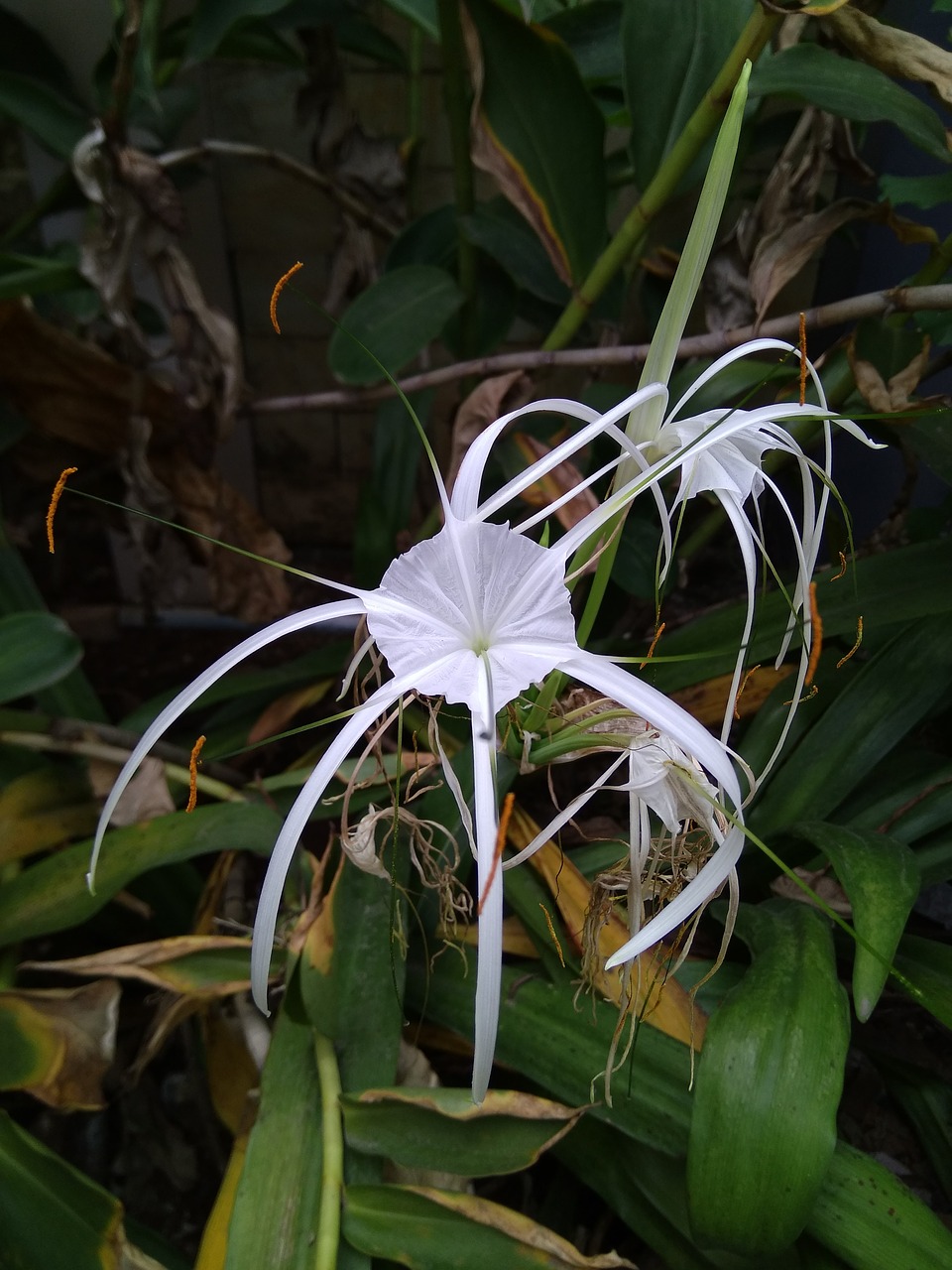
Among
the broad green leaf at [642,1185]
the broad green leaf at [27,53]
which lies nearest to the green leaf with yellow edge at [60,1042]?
the broad green leaf at [642,1185]

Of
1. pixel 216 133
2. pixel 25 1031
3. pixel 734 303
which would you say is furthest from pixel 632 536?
pixel 216 133

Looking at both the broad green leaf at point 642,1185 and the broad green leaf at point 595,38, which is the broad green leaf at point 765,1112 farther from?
the broad green leaf at point 595,38

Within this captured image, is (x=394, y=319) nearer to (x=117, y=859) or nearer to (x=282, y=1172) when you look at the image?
(x=117, y=859)

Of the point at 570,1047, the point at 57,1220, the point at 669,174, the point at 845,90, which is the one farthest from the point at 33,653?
the point at 845,90

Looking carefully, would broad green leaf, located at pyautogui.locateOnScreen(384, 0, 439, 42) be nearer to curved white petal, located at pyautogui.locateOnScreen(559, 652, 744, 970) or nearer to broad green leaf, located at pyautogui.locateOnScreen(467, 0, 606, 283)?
broad green leaf, located at pyautogui.locateOnScreen(467, 0, 606, 283)

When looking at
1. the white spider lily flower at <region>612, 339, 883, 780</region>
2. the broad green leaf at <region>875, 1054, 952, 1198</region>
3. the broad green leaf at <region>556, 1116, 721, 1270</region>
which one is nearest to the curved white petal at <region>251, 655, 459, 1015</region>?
the white spider lily flower at <region>612, 339, 883, 780</region>

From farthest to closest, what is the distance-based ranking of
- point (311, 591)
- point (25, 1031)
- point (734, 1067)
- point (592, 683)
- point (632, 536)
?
1. point (311, 591)
2. point (632, 536)
3. point (25, 1031)
4. point (734, 1067)
5. point (592, 683)

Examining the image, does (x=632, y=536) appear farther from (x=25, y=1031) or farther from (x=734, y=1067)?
(x=25, y=1031)
